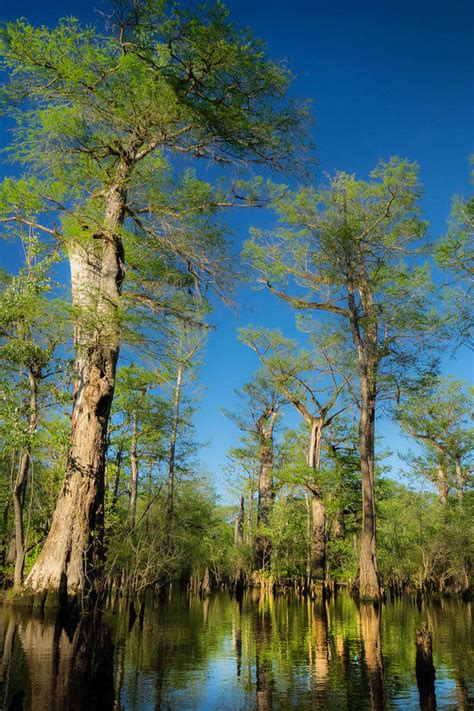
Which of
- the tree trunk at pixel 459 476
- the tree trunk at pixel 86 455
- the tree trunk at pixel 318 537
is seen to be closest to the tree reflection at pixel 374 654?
the tree trunk at pixel 86 455

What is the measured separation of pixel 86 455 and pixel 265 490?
20.2 m

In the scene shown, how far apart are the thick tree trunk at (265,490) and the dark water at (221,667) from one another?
59.6 feet

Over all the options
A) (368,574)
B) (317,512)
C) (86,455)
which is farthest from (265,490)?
(86,455)

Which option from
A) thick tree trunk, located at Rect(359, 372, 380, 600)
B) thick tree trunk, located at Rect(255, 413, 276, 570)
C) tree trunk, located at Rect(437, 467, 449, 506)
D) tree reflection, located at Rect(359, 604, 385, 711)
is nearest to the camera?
tree reflection, located at Rect(359, 604, 385, 711)

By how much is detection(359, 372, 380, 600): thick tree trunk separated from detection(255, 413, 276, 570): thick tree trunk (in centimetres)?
1011

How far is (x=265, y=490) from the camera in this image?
29.0 m

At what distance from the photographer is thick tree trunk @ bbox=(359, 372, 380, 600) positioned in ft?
50.5

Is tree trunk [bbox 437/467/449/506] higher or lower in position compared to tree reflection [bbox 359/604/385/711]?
higher

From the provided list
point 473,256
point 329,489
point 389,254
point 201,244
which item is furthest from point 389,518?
point 201,244

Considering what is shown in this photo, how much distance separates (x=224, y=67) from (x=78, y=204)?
4252 millimetres

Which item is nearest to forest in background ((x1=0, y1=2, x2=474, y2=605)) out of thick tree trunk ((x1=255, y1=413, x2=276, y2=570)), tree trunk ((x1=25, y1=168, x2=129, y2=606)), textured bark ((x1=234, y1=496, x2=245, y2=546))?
tree trunk ((x1=25, y1=168, x2=129, y2=606))

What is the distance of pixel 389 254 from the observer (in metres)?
19.5

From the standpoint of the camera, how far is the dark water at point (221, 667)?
4.40m

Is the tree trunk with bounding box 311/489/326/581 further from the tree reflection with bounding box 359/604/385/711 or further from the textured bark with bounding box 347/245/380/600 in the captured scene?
the tree reflection with bounding box 359/604/385/711
